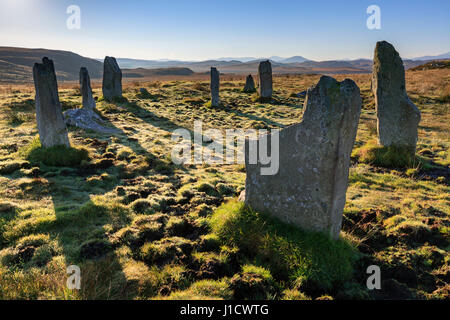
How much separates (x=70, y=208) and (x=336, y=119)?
6544 millimetres

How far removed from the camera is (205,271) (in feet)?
15.9

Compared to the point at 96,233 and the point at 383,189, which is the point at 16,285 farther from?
the point at 383,189

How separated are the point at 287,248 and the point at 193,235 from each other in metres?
2.12

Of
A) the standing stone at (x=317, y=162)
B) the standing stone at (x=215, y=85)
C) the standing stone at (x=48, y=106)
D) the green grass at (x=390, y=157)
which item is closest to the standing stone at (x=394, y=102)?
the green grass at (x=390, y=157)

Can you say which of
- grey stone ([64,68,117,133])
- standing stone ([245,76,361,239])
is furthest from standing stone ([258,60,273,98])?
standing stone ([245,76,361,239])

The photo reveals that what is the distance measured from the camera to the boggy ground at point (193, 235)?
4527 mm

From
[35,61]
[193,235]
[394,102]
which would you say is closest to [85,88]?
[193,235]

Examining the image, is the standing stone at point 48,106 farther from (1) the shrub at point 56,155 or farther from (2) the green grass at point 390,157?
(2) the green grass at point 390,157

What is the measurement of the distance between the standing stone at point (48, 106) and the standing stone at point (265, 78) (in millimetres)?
19549

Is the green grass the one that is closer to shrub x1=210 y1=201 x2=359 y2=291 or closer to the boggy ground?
the boggy ground

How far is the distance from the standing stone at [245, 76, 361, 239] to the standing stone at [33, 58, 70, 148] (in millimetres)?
8432

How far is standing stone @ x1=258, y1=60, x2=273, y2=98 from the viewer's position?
87.0 ft

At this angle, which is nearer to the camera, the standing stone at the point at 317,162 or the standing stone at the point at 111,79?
the standing stone at the point at 317,162

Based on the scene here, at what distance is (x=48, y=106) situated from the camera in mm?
10398
